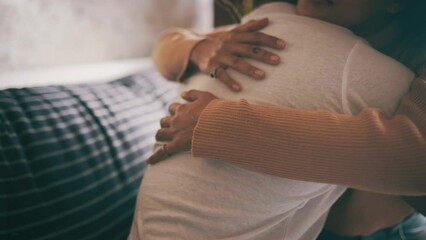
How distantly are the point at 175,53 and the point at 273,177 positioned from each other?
41 cm

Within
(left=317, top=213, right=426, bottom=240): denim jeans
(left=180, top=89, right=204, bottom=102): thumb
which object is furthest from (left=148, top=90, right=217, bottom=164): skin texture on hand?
(left=317, top=213, right=426, bottom=240): denim jeans

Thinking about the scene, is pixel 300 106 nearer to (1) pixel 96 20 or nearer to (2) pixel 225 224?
(2) pixel 225 224

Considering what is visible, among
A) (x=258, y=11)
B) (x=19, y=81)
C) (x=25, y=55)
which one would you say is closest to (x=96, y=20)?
(x=25, y=55)

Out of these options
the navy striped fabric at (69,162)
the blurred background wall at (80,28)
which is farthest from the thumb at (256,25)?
the blurred background wall at (80,28)

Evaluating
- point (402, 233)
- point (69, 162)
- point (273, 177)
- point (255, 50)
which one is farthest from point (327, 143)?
point (69, 162)

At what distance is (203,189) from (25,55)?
83 centimetres

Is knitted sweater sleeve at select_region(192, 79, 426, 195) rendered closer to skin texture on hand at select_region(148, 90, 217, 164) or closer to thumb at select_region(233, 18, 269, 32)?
skin texture on hand at select_region(148, 90, 217, 164)

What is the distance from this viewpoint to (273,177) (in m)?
0.59

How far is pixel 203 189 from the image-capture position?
60 centimetres

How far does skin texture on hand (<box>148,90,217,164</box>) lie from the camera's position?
0.64m

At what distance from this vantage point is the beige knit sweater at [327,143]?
1.69 ft

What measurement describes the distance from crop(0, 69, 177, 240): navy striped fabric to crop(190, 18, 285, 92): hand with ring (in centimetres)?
32

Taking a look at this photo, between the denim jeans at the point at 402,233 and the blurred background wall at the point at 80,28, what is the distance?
1.01 meters

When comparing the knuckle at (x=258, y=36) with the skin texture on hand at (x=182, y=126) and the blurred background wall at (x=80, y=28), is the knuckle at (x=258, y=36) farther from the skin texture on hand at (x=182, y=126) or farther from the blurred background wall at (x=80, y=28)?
the blurred background wall at (x=80, y=28)
